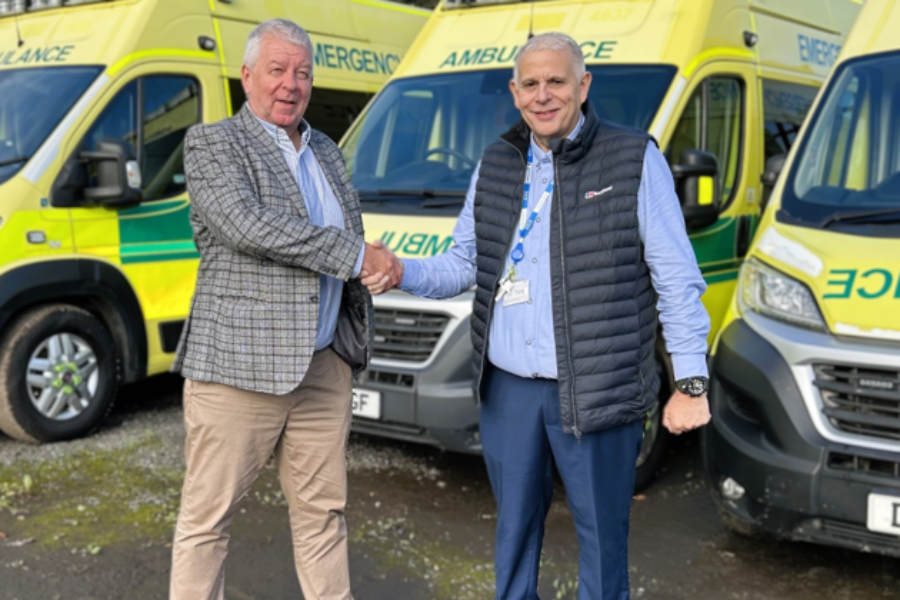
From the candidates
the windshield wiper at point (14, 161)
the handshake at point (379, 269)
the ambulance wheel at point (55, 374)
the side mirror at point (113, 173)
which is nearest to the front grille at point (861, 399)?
the handshake at point (379, 269)

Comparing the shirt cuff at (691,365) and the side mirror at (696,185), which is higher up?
the side mirror at (696,185)

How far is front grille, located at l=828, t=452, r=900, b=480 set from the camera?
3.29 meters

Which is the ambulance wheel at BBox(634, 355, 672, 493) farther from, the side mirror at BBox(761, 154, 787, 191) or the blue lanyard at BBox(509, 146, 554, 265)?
the blue lanyard at BBox(509, 146, 554, 265)

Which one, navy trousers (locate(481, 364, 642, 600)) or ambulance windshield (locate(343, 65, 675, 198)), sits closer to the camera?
navy trousers (locate(481, 364, 642, 600))

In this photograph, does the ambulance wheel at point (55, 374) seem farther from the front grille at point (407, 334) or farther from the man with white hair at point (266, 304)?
the man with white hair at point (266, 304)

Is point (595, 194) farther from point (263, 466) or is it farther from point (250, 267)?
point (263, 466)

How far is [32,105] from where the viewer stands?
5.48m

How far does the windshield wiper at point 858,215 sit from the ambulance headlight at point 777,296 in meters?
0.29

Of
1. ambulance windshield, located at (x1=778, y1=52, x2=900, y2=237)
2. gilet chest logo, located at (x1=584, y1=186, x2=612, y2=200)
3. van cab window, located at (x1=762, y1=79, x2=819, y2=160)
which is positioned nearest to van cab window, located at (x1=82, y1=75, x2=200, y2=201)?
van cab window, located at (x1=762, y1=79, x2=819, y2=160)

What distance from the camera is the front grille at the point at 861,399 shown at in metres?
3.33

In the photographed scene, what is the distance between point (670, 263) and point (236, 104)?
14.3 ft

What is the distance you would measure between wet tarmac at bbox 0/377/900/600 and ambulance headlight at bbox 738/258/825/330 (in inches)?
41.0

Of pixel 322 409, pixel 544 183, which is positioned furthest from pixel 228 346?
pixel 544 183

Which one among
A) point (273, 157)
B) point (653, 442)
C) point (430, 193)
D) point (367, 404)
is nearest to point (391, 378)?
point (367, 404)
